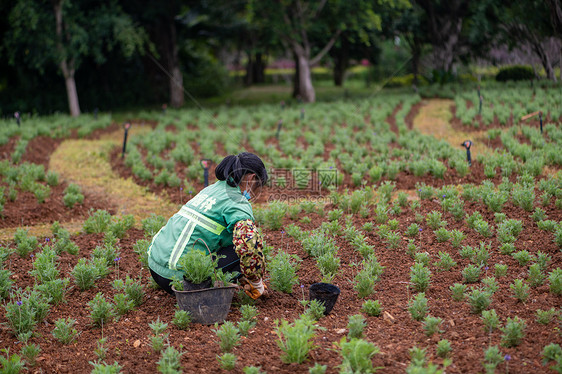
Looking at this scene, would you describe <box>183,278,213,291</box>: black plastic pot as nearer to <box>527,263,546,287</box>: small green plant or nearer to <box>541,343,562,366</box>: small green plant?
<box>541,343,562,366</box>: small green plant

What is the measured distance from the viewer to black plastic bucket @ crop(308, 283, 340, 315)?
425 cm

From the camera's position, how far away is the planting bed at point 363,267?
3.70 metres

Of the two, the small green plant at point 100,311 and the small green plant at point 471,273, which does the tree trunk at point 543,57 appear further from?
the small green plant at point 100,311

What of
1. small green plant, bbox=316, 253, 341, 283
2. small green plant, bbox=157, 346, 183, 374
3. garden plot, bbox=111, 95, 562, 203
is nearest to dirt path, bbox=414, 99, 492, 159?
garden plot, bbox=111, 95, 562, 203

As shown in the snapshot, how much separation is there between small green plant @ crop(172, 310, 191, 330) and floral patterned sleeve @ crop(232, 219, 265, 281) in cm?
57

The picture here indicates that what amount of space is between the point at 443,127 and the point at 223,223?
34.5ft

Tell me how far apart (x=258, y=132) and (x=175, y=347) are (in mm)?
9045

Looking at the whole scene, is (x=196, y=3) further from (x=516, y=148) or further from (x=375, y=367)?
(x=375, y=367)

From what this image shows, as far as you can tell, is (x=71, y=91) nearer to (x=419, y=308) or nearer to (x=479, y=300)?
(x=419, y=308)

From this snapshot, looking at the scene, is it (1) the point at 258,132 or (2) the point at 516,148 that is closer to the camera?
(2) the point at 516,148

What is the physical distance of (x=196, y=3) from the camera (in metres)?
21.6

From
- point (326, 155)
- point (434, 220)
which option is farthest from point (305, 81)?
point (434, 220)

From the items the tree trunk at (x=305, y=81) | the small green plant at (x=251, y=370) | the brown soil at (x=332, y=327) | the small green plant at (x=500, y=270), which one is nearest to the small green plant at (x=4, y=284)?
the brown soil at (x=332, y=327)

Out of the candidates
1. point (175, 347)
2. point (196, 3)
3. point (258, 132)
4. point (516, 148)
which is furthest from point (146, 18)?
point (175, 347)
